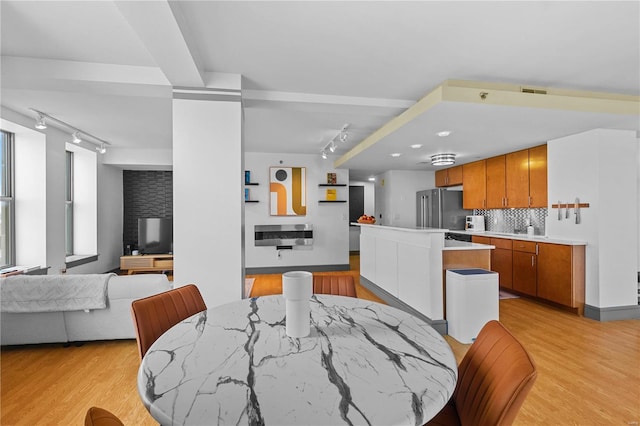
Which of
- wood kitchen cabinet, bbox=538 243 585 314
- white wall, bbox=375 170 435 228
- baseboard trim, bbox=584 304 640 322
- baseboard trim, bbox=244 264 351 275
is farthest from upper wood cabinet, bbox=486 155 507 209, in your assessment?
baseboard trim, bbox=244 264 351 275

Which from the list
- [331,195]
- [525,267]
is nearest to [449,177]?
[331,195]

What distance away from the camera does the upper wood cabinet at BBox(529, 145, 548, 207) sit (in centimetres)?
448

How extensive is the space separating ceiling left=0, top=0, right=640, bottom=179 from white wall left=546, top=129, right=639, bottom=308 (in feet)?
1.57

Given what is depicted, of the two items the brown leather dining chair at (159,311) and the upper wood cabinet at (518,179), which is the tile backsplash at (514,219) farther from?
the brown leather dining chair at (159,311)

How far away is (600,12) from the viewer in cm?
192

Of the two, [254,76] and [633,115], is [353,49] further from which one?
[633,115]

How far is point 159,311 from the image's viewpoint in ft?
5.20

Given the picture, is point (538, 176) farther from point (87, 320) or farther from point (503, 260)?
point (87, 320)

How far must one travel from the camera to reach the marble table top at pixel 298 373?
30.0 inches

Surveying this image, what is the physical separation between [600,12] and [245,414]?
2.81m

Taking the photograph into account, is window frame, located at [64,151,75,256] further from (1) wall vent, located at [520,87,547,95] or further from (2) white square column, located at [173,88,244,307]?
(1) wall vent, located at [520,87,547,95]

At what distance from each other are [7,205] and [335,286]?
15.9 ft

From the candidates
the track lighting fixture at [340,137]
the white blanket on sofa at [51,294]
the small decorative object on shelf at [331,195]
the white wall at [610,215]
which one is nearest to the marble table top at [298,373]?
the white blanket on sofa at [51,294]

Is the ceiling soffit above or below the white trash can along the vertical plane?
above
